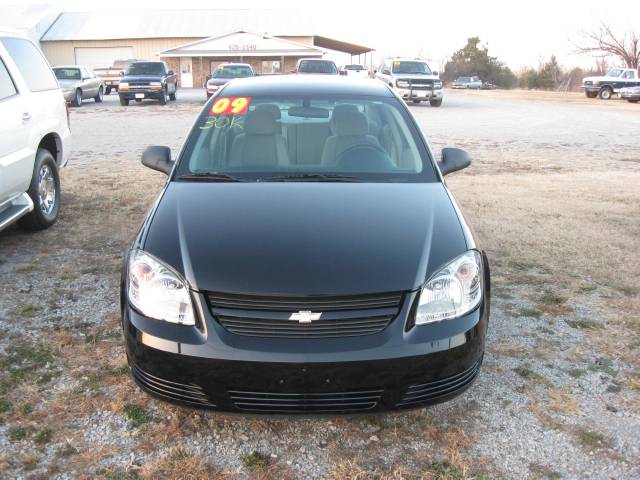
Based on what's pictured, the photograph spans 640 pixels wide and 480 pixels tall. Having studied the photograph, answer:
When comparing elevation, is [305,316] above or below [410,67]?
above

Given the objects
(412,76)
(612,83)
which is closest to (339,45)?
(612,83)

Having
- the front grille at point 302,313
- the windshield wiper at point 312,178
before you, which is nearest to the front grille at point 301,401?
the front grille at point 302,313

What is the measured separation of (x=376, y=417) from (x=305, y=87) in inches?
95.4

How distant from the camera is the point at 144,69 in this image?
80.6ft

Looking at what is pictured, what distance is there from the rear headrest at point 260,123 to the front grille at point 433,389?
6.68 ft

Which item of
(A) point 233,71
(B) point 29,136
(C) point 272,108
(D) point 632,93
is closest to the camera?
(C) point 272,108

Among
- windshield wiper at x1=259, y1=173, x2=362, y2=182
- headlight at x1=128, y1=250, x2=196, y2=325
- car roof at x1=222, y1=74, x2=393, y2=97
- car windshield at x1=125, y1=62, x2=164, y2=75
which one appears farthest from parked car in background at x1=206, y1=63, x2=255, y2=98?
headlight at x1=128, y1=250, x2=196, y2=325

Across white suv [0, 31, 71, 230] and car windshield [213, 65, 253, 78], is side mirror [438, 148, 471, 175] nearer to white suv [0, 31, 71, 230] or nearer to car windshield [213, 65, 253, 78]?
white suv [0, 31, 71, 230]

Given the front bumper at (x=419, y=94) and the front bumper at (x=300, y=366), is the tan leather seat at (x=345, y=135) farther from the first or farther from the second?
the front bumper at (x=419, y=94)

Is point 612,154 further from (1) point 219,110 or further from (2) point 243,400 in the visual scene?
(2) point 243,400

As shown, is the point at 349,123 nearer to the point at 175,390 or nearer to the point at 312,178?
the point at 312,178

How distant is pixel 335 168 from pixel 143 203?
4.05 m

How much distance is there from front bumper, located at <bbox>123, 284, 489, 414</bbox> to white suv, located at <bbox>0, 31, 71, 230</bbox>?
2.89 metres

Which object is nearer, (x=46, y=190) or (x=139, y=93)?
(x=46, y=190)
